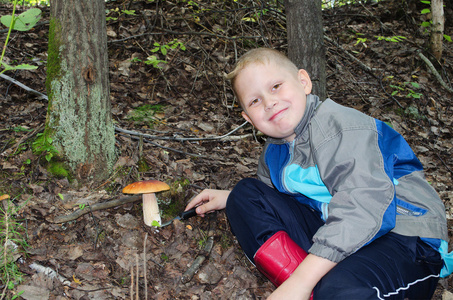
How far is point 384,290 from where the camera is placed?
2045 millimetres

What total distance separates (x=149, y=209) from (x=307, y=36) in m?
2.55

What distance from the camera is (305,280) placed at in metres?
2.03

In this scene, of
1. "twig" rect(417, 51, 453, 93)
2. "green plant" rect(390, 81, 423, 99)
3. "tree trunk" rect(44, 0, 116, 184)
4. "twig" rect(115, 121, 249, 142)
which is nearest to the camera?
"tree trunk" rect(44, 0, 116, 184)

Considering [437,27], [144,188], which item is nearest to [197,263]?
[144,188]

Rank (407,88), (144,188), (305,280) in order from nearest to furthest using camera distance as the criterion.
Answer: (305,280) → (144,188) → (407,88)

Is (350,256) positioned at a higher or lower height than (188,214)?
higher

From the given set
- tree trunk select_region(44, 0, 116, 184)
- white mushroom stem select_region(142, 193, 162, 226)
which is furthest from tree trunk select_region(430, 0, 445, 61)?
white mushroom stem select_region(142, 193, 162, 226)

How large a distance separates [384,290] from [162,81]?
417cm

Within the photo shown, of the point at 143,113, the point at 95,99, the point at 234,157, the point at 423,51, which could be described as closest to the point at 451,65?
the point at 423,51

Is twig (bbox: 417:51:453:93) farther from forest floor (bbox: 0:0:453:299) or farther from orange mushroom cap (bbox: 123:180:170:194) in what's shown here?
orange mushroom cap (bbox: 123:180:170:194)

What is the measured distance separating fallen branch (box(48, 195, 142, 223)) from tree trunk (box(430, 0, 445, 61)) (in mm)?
6620

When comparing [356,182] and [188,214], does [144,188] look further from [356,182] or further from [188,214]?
[356,182]

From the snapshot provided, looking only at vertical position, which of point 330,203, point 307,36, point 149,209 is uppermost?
point 307,36

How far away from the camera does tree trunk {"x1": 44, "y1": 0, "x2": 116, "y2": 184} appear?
2.95m
